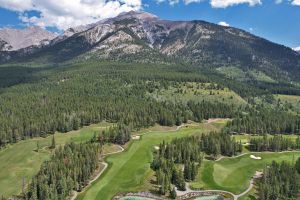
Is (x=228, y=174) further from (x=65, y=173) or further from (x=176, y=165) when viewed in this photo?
(x=65, y=173)

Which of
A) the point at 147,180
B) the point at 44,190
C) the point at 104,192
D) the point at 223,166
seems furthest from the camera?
the point at 223,166

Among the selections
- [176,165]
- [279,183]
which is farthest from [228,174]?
[279,183]

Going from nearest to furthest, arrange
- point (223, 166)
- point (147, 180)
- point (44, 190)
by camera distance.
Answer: point (44, 190)
point (147, 180)
point (223, 166)

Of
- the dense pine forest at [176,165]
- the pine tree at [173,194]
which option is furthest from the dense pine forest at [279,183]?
the pine tree at [173,194]

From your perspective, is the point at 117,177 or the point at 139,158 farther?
the point at 139,158

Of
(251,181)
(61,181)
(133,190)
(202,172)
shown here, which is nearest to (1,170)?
(61,181)

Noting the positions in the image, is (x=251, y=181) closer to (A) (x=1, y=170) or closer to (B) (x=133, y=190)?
(B) (x=133, y=190)

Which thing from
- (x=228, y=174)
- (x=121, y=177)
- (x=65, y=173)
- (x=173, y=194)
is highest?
(x=65, y=173)

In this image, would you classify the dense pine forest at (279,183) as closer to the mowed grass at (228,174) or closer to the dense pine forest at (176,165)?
the mowed grass at (228,174)

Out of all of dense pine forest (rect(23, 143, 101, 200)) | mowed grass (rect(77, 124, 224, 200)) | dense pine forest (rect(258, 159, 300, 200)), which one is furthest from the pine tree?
dense pine forest (rect(23, 143, 101, 200))
